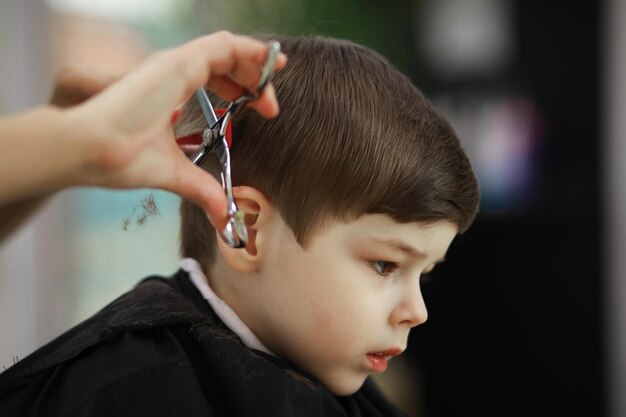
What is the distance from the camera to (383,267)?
80cm

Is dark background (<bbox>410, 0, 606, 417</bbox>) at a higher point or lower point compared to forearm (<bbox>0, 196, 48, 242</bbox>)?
lower

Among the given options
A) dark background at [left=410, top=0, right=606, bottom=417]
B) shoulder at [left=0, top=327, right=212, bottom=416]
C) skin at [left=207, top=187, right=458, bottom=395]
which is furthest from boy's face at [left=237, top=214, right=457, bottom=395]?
dark background at [left=410, top=0, right=606, bottom=417]

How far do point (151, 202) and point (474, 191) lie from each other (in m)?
0.36

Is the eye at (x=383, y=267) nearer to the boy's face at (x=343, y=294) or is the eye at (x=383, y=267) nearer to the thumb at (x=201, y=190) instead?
the boy's face at (x=343, y=294)

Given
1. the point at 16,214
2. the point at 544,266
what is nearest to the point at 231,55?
the point at 16,214

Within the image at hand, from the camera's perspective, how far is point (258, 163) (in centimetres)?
79

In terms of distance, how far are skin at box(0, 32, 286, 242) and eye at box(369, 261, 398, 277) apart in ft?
0.84

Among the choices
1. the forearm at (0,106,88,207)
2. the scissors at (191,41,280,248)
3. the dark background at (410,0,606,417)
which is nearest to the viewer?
the forearm at (0,106,88,207)

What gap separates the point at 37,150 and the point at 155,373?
0.29m

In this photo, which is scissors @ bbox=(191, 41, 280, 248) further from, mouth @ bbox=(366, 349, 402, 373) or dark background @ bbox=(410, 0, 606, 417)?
dark background @ bbox=(410, 0, 606, 417)

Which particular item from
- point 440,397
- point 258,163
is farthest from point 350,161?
point 440,397

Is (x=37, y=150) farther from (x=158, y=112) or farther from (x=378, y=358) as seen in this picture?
(x=378, y=358)

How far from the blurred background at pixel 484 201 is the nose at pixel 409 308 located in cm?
134

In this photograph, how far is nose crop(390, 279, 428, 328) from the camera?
80cm
